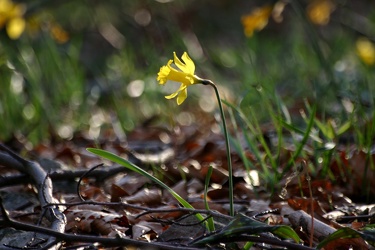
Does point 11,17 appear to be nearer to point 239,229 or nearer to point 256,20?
point 256,20

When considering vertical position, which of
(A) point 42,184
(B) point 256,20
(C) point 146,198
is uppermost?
(B) point 256,20

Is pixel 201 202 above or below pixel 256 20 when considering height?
below

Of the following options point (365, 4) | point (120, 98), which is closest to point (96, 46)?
point (365, 4)

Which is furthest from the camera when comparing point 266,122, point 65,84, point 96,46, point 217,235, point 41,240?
point 96,46

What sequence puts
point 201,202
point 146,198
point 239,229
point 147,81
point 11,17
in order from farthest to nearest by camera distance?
point 147,81, point 11,17, point 146,198, point 201,202, point 239,229

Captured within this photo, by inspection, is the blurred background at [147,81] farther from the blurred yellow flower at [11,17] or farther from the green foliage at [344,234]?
the green foliage at [344,234]

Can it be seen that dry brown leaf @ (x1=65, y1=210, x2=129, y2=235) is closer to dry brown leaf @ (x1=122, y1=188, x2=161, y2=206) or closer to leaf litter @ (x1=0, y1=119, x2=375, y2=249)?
leaf litter @ (x1=0, y1=119, x2=375, y2=249)

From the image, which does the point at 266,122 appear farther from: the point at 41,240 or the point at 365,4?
the point at 365,4

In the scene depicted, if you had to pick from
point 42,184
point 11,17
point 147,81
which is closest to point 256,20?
point 147,81
